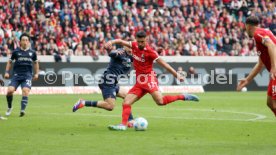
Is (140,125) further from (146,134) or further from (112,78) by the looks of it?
(112,78)

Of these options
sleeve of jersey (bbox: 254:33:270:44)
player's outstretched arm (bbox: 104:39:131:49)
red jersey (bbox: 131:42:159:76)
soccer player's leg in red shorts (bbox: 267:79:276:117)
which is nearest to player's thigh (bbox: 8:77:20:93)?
red jersey (bbox: 131:42:159:76)

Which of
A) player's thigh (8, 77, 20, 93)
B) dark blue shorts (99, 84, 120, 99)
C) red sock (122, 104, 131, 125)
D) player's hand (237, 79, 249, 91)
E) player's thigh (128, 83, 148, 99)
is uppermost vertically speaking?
player's hand (237, 79, 249, 91)

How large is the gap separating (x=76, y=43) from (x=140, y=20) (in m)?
5.13

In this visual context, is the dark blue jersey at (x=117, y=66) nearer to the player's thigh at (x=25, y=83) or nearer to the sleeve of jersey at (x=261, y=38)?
the player's thigh at (x=25, y=83)

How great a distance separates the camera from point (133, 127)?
612 inches

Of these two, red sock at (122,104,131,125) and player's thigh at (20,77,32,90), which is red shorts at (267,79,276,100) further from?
player's thigh at (20,77,32,90)

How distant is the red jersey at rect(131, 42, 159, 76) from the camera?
49.8 feet

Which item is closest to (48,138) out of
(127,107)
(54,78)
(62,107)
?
→ (127,107)

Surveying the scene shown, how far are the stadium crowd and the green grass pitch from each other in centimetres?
1413

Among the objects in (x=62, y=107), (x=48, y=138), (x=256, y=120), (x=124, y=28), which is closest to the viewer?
(x=48, y=138)

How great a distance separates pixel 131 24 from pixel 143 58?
23311 millimetres

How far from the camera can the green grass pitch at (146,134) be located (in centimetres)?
1128

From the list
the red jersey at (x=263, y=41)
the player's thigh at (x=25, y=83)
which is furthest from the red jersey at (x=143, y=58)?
the player's thigh at (x=25, y=83)

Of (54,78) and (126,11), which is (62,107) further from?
(126,11)
